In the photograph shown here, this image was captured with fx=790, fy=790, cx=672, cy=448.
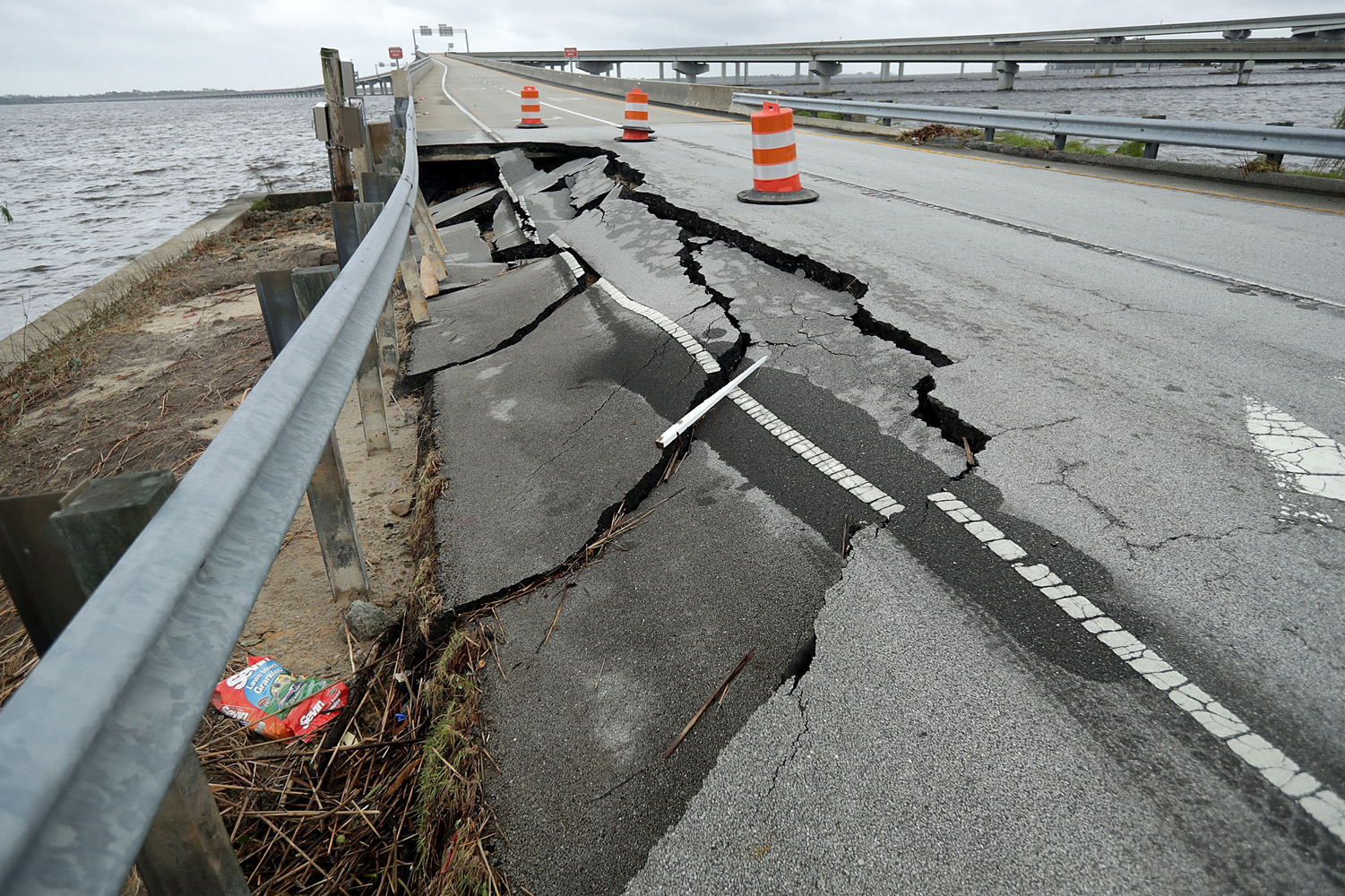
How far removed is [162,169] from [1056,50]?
55059 mm

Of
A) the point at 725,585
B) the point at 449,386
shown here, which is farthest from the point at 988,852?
the point at 449,386

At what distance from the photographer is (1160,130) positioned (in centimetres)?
1168

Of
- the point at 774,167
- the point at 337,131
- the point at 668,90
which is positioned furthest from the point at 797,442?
the point at 668,90

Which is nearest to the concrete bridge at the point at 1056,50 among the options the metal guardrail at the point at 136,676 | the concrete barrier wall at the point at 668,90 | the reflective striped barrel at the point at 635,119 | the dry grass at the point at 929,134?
the concrete barrier wall at the point at 668,90

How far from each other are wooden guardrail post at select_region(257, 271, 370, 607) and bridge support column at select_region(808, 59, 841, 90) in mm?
67351

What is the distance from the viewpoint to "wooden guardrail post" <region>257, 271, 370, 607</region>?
2.87 m

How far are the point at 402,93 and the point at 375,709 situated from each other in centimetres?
2456

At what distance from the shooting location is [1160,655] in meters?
2.42

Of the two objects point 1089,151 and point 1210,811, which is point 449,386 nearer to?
point 1210,811

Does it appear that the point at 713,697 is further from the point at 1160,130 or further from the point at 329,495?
the point at 1160,130

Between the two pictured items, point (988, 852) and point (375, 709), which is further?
point (375, 709)

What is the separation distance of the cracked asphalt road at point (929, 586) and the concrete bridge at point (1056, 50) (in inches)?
2079

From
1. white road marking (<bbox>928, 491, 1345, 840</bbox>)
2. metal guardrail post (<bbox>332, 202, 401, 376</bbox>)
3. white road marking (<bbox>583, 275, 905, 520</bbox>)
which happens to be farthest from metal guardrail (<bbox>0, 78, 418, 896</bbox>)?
metal guardrail post (<bbox>332, 202, 401, 376</bbox>)

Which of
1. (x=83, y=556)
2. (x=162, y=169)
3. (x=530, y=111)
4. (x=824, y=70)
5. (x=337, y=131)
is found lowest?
(x=162, y=169)
